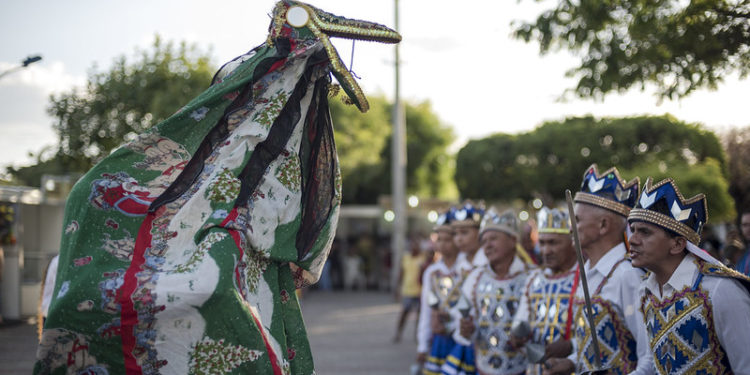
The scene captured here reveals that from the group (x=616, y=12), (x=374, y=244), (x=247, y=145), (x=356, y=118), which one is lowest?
(x=374, y=244)

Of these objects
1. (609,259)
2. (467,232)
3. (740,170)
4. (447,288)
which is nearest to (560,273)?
(609,259)

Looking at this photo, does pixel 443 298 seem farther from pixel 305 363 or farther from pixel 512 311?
pixel 305 363

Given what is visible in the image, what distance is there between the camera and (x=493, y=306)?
6.63 meters

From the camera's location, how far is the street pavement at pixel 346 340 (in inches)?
310

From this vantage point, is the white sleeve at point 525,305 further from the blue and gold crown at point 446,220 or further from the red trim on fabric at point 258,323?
the red trim on fabric at point 258,323

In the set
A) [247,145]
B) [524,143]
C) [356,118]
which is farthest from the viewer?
[356,118]

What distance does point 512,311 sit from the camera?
6570mm

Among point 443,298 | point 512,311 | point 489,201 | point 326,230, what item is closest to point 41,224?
point 443,298

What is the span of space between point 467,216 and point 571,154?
20295 millimetres

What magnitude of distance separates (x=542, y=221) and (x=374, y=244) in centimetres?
2533

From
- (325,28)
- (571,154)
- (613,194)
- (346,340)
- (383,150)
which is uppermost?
(383,150)

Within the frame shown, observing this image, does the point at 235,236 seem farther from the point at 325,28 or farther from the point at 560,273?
the point at 560,273

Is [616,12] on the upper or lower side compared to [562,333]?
upper

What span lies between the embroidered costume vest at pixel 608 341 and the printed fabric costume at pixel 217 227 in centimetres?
185
